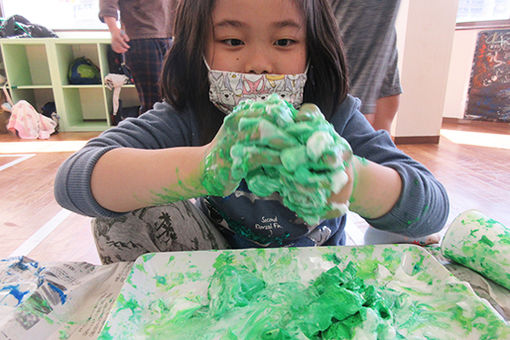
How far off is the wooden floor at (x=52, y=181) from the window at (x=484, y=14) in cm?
101

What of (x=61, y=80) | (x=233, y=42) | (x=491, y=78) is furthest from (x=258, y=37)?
(x=491, y=78)

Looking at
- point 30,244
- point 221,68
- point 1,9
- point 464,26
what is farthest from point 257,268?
point 1,9

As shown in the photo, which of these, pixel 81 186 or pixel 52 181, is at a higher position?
pixel 81 186

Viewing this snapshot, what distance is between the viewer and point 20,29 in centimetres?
317

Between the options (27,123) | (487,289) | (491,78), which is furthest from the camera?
(491,78)

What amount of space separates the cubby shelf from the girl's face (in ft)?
9.41

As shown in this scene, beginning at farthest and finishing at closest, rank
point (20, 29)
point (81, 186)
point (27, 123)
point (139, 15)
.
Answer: point (20, 29) < point (27, 123) < point (139, 15) < point (81, 186)

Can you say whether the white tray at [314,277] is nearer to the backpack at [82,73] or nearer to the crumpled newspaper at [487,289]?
the crumpled newspaper at [487,289]

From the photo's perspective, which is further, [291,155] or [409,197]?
[409,197]

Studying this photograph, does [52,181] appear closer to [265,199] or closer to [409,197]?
[265,199]

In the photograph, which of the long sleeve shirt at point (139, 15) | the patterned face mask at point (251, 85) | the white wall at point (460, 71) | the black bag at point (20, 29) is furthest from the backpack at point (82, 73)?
the white wall at point (460, 71)

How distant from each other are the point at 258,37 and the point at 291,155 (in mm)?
313

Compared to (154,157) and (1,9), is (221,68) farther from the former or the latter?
(1,9)

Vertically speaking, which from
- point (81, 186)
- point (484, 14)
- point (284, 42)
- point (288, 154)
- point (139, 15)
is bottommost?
point (81, 186)
